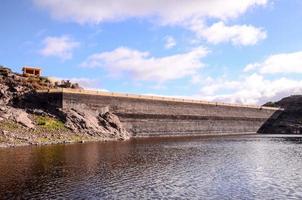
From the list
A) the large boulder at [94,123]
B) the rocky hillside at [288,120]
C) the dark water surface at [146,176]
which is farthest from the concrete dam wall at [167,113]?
the dark water surface at [146,176]

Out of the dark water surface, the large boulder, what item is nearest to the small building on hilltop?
the large boulder

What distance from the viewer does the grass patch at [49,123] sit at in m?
83.3

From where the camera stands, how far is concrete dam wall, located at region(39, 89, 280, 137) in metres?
100

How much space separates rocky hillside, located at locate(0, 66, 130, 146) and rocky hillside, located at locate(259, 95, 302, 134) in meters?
75.6

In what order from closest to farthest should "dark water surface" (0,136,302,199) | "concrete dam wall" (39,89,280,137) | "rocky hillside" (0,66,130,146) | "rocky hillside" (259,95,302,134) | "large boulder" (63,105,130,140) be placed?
"dark water surface" (0,136,302,199) < "rocky hillside" (0,66,130,146) < "large boulder" (63,105,130,140) < "concrete dam wall" (39,89,280,137) < "rocky hillside" (259,95,302,134)

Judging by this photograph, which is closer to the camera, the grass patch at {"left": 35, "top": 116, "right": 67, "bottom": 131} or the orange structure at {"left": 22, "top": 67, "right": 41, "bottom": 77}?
the grass patch at {"left": 35, "top": 116, "right": 67, "bottom": 131}

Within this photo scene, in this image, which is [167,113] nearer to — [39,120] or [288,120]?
[39,120]

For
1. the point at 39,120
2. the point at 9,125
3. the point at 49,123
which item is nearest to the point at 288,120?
the point at 49,123

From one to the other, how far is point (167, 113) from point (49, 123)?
4378 cm

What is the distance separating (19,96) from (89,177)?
200ft

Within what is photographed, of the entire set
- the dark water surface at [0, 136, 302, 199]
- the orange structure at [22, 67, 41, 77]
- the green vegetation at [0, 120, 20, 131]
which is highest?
the orange structure at [22, 67, 41, 77]

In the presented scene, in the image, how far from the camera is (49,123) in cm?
8556

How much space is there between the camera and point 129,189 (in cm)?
3391

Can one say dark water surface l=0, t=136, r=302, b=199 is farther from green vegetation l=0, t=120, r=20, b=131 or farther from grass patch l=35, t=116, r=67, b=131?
grass patch l=35, t=116, r=67, b=131
